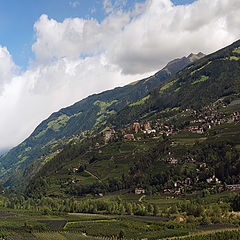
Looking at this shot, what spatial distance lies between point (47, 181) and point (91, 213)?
85.5 metres

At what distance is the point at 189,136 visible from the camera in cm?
19925

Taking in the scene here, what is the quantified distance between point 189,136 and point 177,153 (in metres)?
34.1

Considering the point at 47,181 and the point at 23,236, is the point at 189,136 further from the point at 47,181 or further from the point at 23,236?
the point at 23,236

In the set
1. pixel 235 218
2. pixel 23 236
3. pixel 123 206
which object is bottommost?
pixel 235 218

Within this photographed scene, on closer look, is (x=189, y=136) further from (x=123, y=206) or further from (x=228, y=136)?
(x=123, y=206)

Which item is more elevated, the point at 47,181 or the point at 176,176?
the point at 47,181

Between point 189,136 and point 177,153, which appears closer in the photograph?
point 177,153

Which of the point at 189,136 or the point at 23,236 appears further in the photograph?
the point at 189,136

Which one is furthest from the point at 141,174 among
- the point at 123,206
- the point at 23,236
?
the point at 23,236

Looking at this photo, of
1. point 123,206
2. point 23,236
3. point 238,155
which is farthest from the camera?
point 238,155

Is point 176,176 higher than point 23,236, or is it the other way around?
point 23,236

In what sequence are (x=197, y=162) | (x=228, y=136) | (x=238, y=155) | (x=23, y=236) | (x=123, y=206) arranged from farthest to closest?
(x=228, y=136), (x=197, y=162), (x=238, y=155), (x=123, y=206), (x=23, y=236)

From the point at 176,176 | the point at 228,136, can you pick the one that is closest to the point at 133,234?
the point at 176,176

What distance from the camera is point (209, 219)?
85625 millimetres
